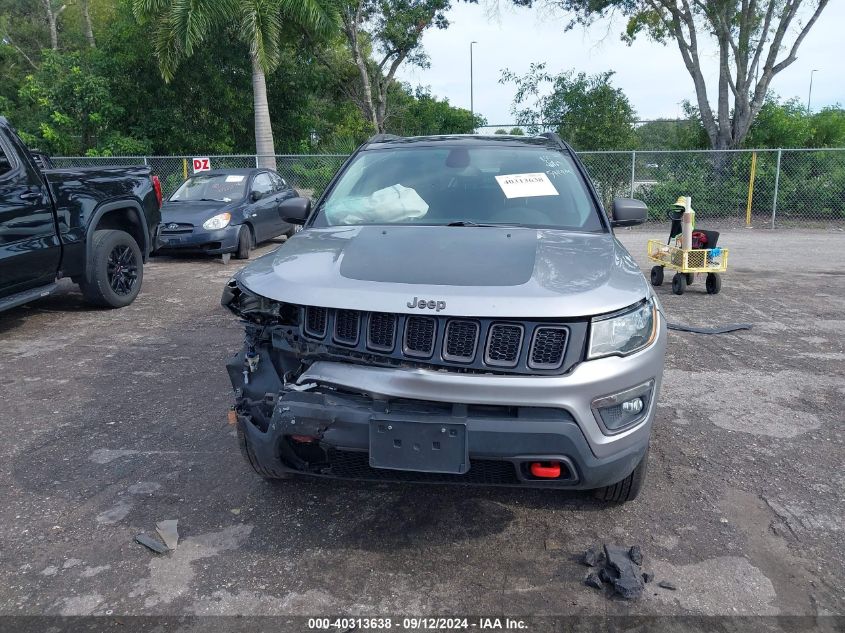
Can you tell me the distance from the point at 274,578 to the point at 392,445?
77 centimetres

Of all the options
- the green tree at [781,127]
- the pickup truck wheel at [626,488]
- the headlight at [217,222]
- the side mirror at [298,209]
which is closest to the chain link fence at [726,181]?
the green tree at [781,127]

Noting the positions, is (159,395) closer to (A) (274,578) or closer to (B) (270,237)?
(A) (274,578)

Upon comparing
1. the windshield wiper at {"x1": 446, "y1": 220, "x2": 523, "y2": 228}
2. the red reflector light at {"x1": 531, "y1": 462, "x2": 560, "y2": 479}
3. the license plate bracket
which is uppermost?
the windshield wiper at {"x1": 446, "y1": 220, "x2": 523, "y2": 228}

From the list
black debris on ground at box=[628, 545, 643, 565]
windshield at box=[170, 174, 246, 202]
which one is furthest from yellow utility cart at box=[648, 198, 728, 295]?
windshield at box=[170, 174, 246, 202]

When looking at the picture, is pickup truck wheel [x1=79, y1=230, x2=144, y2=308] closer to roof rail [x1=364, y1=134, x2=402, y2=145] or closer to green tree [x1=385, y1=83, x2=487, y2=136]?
roof rail [x1=364, y1=134, x2=402, y2=145]

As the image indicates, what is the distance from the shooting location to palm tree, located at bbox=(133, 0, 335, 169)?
17719mm

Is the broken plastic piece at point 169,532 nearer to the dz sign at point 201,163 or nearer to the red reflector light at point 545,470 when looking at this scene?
the red reflector light at point 545,470

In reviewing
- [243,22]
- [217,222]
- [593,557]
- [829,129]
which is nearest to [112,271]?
[217,222]

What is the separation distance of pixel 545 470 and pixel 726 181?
1624 centimetres

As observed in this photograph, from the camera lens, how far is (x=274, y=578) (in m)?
2.81

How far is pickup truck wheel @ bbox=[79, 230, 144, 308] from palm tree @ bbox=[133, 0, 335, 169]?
961 cm

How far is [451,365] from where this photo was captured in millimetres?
2660

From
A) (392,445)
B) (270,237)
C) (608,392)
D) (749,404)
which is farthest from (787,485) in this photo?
(270,237)

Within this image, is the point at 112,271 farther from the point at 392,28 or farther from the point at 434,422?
the point at 392,28
